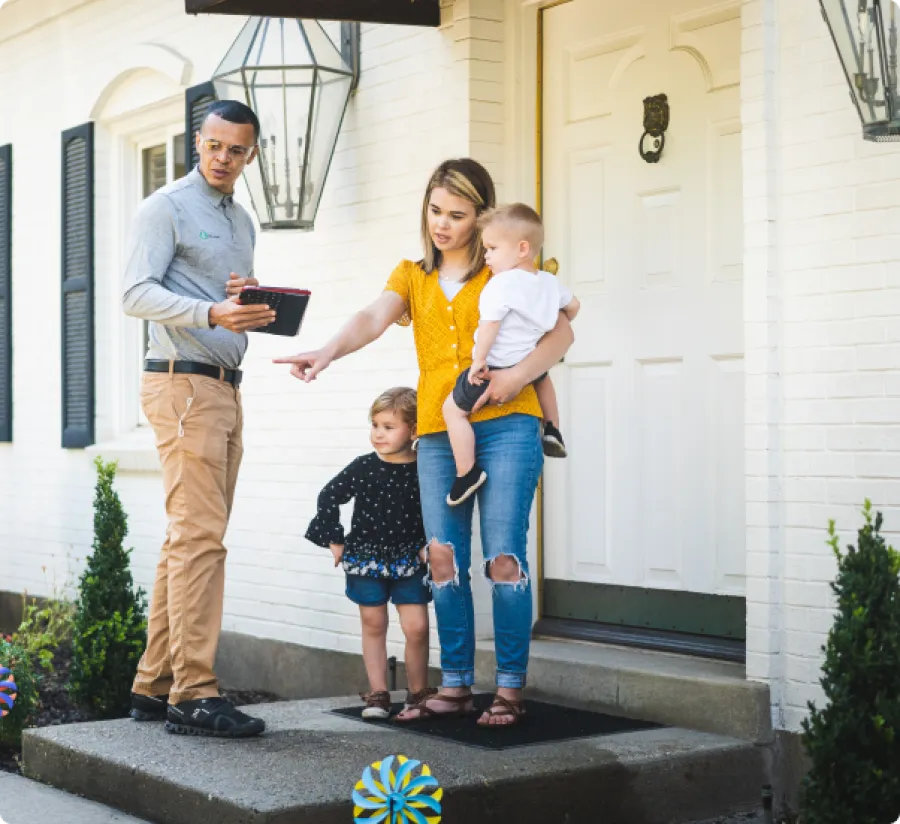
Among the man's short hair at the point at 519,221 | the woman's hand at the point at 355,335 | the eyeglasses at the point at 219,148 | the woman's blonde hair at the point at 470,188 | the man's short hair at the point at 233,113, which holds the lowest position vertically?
the woman's hand at the point at 355,335

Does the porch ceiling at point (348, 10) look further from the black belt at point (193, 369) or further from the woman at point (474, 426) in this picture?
the black belt at point (193, 369)

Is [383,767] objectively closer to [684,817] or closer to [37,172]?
[684,817]

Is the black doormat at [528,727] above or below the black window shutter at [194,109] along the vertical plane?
below

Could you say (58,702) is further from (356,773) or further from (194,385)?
(356,773)

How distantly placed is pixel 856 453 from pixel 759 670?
30.4 inches

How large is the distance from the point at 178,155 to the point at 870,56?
4.87 metres

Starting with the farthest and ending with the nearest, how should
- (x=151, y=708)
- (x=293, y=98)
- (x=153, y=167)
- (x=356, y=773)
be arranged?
(x=153, y=167)
(x=293, y=98)
(x=151, y=708)
(x=356, y=773)

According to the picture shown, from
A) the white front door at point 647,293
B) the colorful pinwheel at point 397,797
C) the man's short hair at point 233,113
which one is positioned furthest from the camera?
the white front door at point 647,293

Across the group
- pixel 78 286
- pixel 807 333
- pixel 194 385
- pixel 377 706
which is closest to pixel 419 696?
pixel 377 706

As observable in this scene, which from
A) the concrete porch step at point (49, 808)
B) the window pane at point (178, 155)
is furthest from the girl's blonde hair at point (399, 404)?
the window pane at point (178, 155)

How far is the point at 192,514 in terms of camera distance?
4.71 metres

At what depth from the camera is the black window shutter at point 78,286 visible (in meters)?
8.51

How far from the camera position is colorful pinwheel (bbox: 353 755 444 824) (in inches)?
138

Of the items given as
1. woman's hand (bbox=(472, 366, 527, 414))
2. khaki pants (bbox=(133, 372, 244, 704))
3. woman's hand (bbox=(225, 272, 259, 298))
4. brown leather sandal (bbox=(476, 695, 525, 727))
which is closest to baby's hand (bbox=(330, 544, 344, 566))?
khaki pants (bbox=(133, 372, 244, 704))
